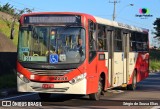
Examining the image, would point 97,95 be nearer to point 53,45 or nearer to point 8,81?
point 53,45

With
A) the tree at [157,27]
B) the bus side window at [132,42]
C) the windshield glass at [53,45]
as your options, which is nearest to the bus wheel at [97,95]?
the windshield glass at [53,45]

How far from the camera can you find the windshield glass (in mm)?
13742

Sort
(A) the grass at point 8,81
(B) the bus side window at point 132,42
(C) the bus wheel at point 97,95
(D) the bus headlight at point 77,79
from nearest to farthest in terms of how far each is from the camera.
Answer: (D) the bus headlight at point 77,79
(C) the bus wheel at point 97,95
(B) the bus side window at point 132,42
(A) the grass at point 8,81

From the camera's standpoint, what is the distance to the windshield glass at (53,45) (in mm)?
13742

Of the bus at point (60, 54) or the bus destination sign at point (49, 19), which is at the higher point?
the bus destination sign at point (49, 19)

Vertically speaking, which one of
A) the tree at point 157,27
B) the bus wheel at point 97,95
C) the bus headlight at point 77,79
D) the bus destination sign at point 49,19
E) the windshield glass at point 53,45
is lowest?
the bus wheel at point 97,95

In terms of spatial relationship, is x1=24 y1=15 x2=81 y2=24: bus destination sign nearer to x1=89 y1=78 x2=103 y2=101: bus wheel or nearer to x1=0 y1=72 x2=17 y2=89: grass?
x1=89 y1=78 x2=103 y2=101: bus wheel

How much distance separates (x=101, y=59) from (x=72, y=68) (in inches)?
71.8

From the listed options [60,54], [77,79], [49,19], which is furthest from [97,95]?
Answer: [49,19]

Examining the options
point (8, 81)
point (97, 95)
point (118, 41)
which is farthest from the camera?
point (8, 81)

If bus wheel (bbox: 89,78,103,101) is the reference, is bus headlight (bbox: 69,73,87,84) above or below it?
above

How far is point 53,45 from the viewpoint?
13.9 metres

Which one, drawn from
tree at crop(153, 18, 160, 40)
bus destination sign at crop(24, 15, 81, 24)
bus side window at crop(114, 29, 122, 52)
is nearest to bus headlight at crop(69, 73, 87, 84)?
bus destination sign at crop(24, 15, 81, 24)

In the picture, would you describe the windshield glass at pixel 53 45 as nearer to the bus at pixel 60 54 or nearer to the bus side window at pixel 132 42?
the bus at pixel 60 54
